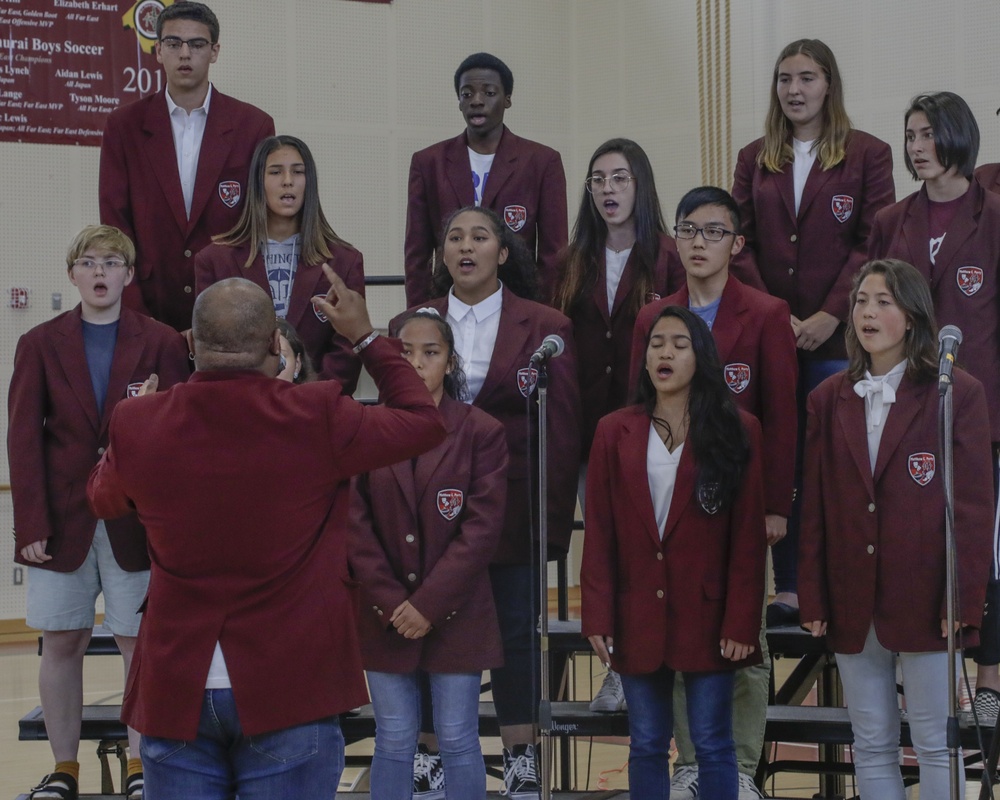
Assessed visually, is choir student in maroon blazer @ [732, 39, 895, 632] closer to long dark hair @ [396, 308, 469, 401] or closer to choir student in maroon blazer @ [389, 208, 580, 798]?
choir student in maroon blazer @ [389, 208, 580, 798]

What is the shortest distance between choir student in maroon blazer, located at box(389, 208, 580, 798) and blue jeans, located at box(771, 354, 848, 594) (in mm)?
665

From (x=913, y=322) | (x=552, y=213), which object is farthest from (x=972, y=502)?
(x=552, y=213)

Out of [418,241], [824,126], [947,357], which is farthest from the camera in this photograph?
[418,241]

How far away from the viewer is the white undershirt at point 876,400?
3.28 meters

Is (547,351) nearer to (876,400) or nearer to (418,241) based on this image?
(876,400)

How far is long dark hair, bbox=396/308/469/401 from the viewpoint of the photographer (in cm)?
353

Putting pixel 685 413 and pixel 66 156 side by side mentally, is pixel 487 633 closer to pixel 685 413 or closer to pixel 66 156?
pixel 685 413

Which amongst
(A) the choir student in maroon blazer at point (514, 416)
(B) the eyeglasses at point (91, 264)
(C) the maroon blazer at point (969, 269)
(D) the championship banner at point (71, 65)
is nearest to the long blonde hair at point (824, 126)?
(C) the maroon blazer at point (969, 269)

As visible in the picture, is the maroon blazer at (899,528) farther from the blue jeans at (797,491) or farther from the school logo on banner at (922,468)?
the blue jeans at (797,491)

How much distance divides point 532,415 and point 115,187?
1.47 m

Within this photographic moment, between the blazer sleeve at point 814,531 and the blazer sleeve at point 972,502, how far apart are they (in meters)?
0.32

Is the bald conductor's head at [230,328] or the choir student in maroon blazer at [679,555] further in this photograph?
the choir student in maroon blazer at [679,555]

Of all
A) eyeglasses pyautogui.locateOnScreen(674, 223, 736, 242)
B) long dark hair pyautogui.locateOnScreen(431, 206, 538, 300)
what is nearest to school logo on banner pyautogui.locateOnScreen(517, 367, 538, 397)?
long dark hair pyautogui.locateOnScreen(431, 206, 538, 300)

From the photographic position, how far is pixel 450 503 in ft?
11.2
